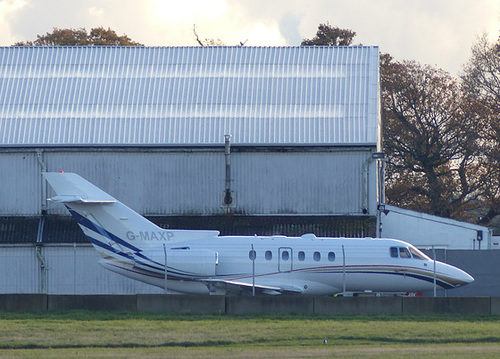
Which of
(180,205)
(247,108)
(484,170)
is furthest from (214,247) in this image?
(484,170)

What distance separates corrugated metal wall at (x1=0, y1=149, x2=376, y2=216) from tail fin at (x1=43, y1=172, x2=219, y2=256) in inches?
306

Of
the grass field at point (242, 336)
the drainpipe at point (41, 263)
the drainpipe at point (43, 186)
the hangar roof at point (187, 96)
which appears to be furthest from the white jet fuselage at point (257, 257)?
the hangar roof at point (187, 96)

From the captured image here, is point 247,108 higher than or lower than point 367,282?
higher

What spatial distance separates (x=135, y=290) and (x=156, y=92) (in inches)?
413

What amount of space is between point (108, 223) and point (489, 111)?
39.5 meters

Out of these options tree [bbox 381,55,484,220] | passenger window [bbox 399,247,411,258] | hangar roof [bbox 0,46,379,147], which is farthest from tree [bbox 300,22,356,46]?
passenger window [bbox 399,247,411,258]

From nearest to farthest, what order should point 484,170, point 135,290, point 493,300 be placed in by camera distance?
point 493,300 < point 135,290 < point 484,170

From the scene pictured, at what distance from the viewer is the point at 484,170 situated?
69375 mm

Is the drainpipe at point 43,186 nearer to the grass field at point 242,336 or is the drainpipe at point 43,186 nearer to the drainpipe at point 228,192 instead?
the drainpipe at point 228,192

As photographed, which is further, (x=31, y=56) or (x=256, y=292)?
(x=31, y=56)

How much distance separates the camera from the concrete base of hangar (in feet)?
102

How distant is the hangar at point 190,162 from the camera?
143 ft

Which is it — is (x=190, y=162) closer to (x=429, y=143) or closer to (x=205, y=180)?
(x=205, y=180)

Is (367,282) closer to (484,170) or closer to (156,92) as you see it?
(156,92)
